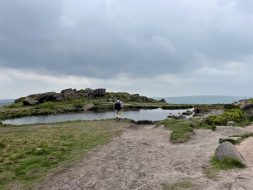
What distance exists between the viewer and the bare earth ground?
1847 centimetres

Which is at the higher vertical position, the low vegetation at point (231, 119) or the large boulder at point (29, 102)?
the large boulder at point (29, 102)

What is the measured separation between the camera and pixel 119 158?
25.4 meters

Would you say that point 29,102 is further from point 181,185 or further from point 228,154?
point 181,185

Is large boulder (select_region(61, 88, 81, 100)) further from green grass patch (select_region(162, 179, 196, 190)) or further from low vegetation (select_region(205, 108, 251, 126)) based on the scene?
green grass patch (select_region(162, 179, 196, 190))

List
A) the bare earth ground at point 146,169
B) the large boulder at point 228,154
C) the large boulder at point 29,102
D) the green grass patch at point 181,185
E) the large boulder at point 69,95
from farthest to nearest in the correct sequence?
the large boulder at point 69,95 → the large boulder at point 29,102 → the large boulder at point 228,154 → the bare earth ground at point 146,169 → the green grass patch at point 181,185

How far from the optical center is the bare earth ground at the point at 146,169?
18.5 metres

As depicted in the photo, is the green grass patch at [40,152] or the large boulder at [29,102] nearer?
the green grass patch at [40,152]

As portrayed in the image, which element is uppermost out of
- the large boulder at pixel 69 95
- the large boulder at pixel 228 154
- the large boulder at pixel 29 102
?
the large boulder at pixel 69 95

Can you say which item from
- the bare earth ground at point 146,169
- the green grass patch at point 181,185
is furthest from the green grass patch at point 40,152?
the green grass patch at point 181,185

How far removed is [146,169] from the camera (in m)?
21.9

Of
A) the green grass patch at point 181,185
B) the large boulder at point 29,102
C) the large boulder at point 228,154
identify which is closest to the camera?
the green grass patch at point 181,185

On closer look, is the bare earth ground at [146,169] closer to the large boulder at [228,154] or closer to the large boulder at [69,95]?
the large boulder at [228,154]

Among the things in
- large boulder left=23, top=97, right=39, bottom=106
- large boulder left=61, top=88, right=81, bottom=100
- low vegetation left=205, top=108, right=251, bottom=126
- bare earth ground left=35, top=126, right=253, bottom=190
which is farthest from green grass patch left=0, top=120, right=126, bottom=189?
large boulder left=61, top=88, right=81, bottom=100

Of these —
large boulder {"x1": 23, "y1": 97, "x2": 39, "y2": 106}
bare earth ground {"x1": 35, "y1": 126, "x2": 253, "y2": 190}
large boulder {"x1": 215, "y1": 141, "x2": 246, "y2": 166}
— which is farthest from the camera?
large boulder {"x1": 23, "y1": 97, "x2": 39, "y2": 106}
